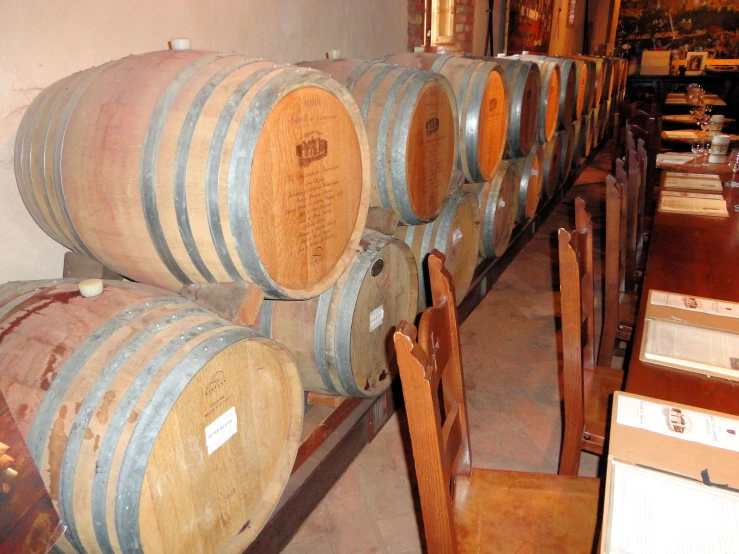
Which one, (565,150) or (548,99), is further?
(565,150)

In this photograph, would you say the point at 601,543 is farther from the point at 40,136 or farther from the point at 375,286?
the point at 40,136

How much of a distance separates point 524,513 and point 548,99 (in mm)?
4083

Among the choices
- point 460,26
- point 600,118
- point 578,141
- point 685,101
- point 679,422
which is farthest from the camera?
point 685,101

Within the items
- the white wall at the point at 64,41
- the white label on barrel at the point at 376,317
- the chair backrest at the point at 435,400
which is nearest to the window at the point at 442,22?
the white wall at the point at 64,41

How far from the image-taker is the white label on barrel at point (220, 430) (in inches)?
56.2

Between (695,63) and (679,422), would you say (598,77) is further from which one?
(695,63)

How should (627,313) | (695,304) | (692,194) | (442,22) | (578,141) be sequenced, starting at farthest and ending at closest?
(578,141) → (442,22) → (692,194) → (627,313) → (695,304)

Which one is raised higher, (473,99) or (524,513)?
(473,99)

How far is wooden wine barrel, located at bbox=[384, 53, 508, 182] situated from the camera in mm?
3096

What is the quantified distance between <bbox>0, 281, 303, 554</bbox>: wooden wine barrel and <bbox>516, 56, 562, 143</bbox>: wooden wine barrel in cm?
387

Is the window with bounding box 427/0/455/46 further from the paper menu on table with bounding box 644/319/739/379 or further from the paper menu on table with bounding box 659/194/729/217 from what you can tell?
the paper menu on table with bounding box 644/319/739/379

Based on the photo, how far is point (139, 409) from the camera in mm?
1245

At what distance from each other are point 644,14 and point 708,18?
1.77 metres

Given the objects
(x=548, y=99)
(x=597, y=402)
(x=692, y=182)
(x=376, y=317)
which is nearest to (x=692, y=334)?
→ (x=597, y=402)
